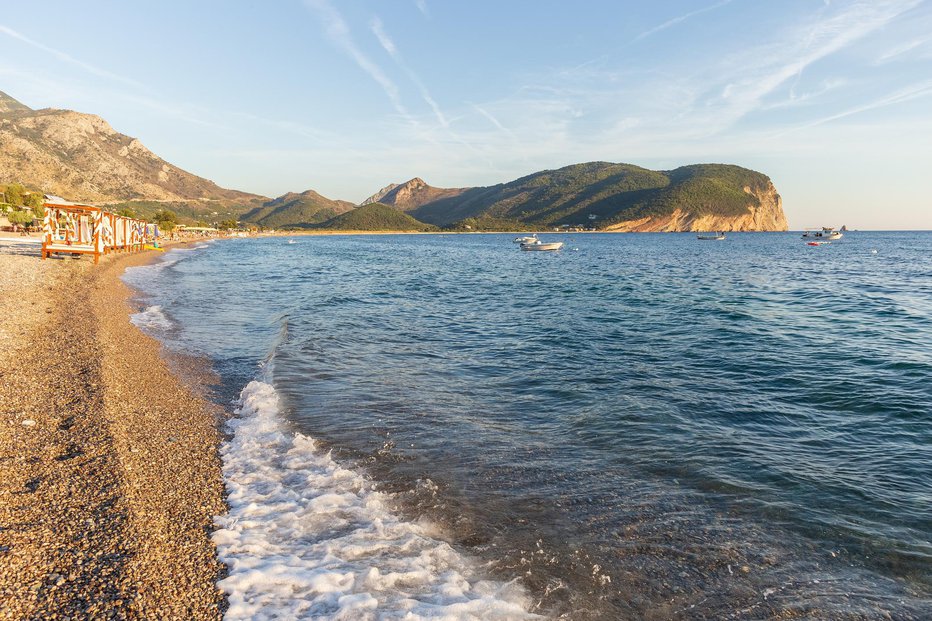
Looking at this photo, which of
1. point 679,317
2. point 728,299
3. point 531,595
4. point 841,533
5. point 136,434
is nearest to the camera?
point 531,595

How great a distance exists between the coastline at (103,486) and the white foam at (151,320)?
4617 millimetres

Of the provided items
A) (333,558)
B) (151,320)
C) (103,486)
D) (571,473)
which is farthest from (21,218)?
(571,473)

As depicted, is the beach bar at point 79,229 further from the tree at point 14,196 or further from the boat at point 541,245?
the boat at point 541,245

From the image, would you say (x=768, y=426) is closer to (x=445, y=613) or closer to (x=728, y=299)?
(x=445, y=613)

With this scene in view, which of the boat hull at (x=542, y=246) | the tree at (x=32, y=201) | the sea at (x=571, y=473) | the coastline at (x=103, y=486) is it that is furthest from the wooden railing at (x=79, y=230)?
the boat hull at (x=542, y=246)

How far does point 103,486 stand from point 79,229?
157ft

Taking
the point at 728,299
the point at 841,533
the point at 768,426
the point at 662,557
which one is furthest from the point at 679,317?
the point at 662,557

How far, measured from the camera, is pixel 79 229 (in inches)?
1686

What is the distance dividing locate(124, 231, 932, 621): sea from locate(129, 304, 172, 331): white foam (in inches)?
16.9

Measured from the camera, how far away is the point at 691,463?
8.31 meters

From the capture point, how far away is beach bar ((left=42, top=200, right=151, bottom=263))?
37.6 meters

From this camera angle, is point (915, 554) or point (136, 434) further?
point (136, 434)

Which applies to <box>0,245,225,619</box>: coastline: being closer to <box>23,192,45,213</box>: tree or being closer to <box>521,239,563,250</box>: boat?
<box>521,239,563,250</box>: boat

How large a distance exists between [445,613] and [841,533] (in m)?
5.42
